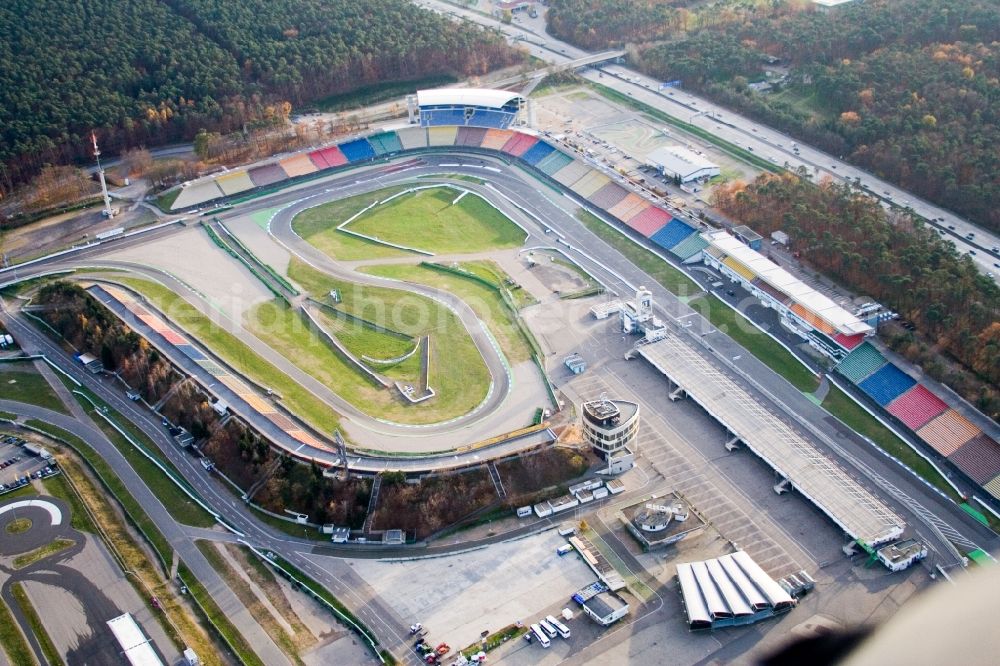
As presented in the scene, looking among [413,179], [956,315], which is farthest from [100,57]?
[956,315]

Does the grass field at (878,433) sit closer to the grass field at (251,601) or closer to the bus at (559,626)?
the bus at (559,626)

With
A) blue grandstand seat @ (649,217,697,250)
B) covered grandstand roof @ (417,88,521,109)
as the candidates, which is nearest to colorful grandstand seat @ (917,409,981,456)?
blue grandstand seat @ (649,217,697,250)

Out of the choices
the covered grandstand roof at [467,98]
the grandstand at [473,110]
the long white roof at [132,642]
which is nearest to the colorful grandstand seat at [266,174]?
the grandstand at [473,110]

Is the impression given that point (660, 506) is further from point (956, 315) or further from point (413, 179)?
point (413, 179)

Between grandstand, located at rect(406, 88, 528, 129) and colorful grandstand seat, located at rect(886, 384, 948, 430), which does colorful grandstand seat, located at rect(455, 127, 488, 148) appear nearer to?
grandstand, located at rect(406, 88, 528, 129)

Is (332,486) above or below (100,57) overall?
below
